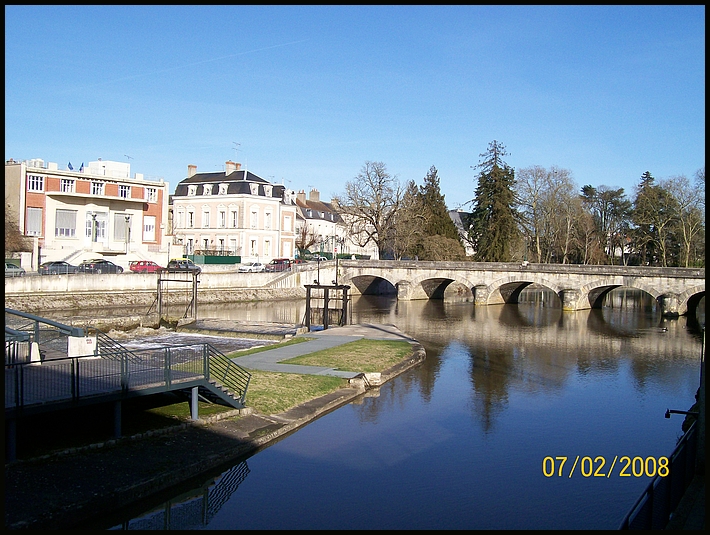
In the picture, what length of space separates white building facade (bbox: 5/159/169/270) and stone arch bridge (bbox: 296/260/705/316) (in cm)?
1595

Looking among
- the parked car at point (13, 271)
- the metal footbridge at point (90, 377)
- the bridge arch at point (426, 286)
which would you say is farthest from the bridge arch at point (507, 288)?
the metal footbridge at point (90, 377)

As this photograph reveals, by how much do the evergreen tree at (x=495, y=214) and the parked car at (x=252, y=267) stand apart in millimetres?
22201

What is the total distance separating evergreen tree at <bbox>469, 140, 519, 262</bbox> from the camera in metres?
69.1

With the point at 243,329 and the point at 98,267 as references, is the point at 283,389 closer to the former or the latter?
the point at 243,329

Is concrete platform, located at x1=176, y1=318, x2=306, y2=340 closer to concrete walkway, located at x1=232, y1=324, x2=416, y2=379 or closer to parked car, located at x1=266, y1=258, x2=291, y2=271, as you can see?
concrete walkway, located at x1=232, y1=324, x2=416, y2=379

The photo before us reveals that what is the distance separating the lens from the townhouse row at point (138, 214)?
5209 cm

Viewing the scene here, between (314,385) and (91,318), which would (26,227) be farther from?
(314,385)

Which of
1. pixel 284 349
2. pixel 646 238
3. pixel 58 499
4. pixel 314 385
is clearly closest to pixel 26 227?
pixel 284 349

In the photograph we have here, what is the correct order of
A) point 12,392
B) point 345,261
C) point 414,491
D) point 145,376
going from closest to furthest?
point 12,392
point 414,491
point 145,376
point 345,261

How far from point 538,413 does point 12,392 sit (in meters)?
14.2

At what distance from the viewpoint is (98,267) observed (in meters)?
50.0

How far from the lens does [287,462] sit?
15.1m

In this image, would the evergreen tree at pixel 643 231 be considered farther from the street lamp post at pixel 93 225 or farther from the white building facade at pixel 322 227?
the street lamp post at pixel 93 225
